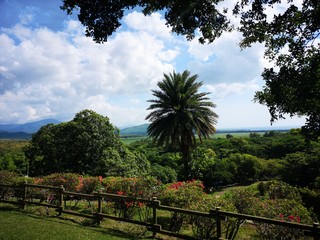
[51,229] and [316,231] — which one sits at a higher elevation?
[316,231]

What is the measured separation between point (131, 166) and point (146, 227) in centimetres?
1579

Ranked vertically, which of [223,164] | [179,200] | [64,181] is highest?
[179,200]

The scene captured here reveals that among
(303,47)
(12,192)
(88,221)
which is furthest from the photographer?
(12,192)

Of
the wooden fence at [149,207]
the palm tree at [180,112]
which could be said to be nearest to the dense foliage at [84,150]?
the palm tree at [180,112]

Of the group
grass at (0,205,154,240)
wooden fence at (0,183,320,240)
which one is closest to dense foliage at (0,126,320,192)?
wooden fence at (0,183,320,240)

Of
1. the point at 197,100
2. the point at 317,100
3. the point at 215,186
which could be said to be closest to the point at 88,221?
the point at 317,100

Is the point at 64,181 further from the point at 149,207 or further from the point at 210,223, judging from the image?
the point at 210,223

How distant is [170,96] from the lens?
23469 mm

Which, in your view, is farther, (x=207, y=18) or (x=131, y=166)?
(x=131, y=166)

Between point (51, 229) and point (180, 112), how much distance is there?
15.2 m

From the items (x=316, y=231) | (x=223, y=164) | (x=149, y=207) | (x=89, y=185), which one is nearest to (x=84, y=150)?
(x=89, y=185)

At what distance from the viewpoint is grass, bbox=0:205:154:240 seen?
8852mm

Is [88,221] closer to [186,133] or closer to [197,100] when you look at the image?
[186,133]

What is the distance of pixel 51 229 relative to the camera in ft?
31.8
